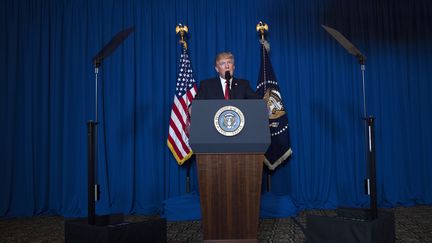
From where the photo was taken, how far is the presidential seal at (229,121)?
8.79 feet

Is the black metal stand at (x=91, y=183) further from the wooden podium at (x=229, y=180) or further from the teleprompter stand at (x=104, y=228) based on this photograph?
the wooden podium at (x=229, y=180)

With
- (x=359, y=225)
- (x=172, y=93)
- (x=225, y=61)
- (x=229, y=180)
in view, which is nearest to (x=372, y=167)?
(x=359, y=225)

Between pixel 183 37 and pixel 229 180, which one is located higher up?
pixel 183 37

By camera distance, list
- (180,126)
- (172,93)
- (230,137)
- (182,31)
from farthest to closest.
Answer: (172,93) < (182,31) < (180,126) < (230,137)

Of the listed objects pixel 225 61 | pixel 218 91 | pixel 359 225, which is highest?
pixel 225 61

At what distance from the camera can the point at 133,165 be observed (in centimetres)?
464

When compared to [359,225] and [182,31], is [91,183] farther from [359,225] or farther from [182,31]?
[182,31]

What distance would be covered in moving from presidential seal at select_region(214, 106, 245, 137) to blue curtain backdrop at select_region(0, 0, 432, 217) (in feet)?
6.97

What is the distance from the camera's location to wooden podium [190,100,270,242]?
8.91 feet

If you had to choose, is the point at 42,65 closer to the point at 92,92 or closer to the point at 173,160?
the point at 92,92

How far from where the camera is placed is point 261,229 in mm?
3656

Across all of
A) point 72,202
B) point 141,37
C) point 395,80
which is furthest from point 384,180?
point 72,202

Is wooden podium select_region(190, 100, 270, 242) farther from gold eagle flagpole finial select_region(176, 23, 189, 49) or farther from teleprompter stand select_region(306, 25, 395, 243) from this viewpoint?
gold eagle flagpole finial select_region(176, 23, 189, 49)

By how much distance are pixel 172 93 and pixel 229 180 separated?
2.26m
